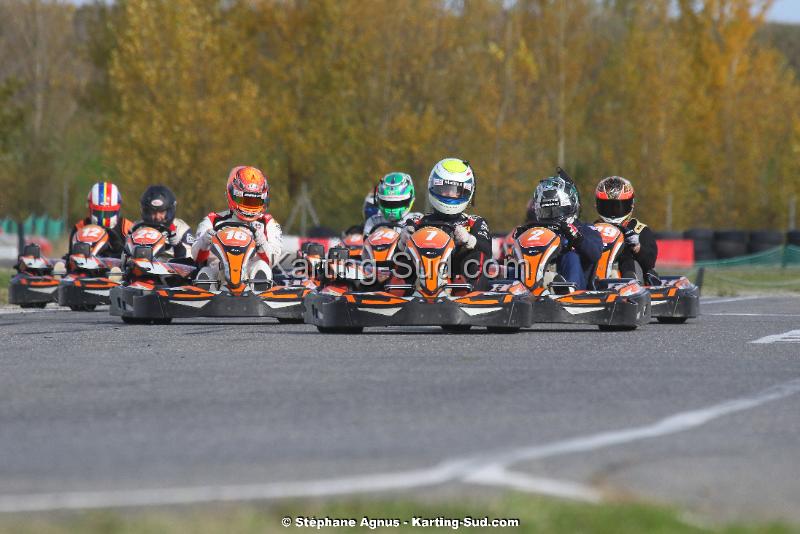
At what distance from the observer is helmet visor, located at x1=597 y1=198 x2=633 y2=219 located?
16.0 metres

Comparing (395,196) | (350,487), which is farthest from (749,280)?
(350,487)

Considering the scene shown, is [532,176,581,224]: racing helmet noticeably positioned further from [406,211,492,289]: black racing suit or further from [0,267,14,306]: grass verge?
[0,267,14,306]: grass verge

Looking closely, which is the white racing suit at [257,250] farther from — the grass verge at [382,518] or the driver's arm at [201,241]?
the grass verge at [382,518]

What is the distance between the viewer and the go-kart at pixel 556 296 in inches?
534

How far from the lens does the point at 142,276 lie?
1592 cm

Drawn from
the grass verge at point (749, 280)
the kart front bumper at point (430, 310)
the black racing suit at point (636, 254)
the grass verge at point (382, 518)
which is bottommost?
the grass verge at point (749, 280)

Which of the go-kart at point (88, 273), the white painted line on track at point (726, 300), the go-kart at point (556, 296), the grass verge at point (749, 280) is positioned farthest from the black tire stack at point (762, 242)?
the go-kart at point (556, 296)

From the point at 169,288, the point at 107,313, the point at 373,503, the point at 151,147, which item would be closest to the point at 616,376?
the point at 373,503

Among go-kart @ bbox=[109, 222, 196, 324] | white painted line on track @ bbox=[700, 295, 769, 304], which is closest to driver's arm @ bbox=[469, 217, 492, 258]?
go-kart @ bbox=[109, 222, 196, 324]

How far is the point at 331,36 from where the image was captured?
43.3 m

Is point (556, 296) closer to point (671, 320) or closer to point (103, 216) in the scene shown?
point (671, 320)

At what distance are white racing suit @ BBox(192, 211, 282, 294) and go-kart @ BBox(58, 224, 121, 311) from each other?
2464 millimetres

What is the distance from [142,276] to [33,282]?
14.1ft

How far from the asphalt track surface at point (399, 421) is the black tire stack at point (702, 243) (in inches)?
1089
